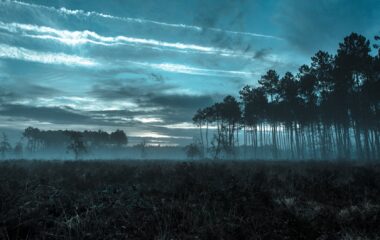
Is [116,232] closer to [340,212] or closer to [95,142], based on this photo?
[340,212]

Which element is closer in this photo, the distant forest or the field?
the field

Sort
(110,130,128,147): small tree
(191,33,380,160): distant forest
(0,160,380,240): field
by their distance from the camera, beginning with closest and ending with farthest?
1. (0,160,380,240): field
2. (191,33,380,160): distant forest
3. (110,130,128,147): small tree

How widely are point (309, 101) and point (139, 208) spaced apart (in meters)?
44.8

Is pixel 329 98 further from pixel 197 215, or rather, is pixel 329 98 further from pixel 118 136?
pixel 118 136

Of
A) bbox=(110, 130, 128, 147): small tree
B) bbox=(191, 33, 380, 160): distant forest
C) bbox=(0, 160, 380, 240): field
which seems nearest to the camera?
bbox=(0, 160, 380, 240): field

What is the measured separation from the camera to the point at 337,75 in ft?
123

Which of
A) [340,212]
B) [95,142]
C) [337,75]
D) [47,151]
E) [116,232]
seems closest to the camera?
[116,232]

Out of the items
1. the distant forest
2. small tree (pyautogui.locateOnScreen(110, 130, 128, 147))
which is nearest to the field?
the distant forest

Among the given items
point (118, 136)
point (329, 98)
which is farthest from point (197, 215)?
point (118, 136)

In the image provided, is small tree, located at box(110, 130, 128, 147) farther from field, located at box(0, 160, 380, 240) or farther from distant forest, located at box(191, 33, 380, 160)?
field, located at box(0, 160, 380, 240)

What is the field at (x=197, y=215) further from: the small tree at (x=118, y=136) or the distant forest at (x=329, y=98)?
the small tree at (x=118, y=136)

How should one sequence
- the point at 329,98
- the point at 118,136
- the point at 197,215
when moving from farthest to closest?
the point at 118,136, the point at 329,98, the point at 197,215

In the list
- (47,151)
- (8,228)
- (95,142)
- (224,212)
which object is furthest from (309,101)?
(47,151)

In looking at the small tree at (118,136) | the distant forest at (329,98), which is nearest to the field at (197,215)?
the distant forest at (329,98)
